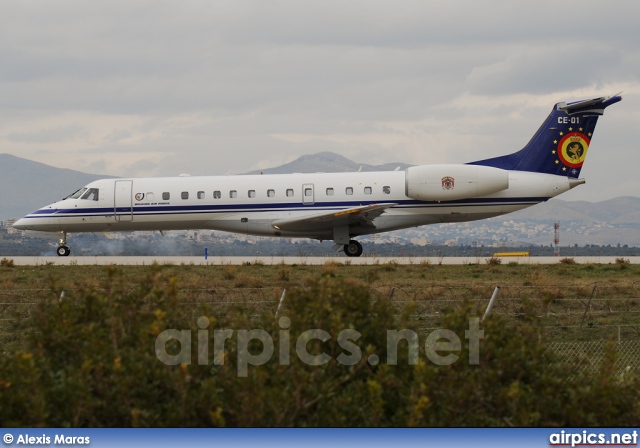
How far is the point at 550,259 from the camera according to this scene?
35406 millimetres

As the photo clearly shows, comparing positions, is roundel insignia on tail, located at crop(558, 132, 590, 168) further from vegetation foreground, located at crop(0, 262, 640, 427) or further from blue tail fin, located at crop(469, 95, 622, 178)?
vegetation foreground, located at crop(0, 262, 640, 427)

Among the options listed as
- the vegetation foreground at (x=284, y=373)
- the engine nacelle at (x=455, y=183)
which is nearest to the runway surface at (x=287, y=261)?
the engine nacelle at (x=455, y=183)

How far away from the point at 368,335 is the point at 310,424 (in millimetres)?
1268

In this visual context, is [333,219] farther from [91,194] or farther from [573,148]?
[573,148]

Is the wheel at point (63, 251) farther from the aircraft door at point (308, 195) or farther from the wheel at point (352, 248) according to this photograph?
the wheel at point (352, 248)

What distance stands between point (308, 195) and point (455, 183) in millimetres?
5093

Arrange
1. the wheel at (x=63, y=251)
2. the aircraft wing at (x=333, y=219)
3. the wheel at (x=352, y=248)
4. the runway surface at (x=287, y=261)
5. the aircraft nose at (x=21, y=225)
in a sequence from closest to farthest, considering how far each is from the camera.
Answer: the aircraft wing at (x=333, y=219)
the runway surface at (x=287, y=261)
the wheel at (x=352, y=248)
the aircraft nose at (x=21, y=225)
the wheel at (x=63, y=251)

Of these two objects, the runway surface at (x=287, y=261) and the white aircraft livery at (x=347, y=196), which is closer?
the white aircraft livery at (x=347, y=196)

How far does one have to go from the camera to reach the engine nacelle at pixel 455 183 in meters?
31.4

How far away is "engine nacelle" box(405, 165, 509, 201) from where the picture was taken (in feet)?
103

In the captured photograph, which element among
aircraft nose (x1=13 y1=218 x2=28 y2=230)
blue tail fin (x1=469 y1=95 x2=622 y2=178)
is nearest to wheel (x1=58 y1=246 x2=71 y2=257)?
aircraft nose (x1=13 y1=218 x2=28 y2=230)

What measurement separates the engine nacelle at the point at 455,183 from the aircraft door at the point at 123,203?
1006 cm

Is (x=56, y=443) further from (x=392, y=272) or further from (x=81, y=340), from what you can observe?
(x=392, y=272)

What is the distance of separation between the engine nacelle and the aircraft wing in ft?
3.96
